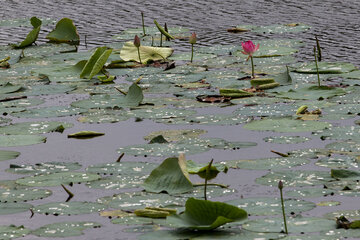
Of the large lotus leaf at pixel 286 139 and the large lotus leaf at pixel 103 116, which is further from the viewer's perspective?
the large lotus leaf at pixel 103 116

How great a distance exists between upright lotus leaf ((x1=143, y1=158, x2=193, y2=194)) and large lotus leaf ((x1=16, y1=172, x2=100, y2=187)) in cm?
30

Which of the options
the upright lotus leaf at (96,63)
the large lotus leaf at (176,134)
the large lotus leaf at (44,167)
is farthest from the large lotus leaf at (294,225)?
the upright lotus leaf at (96,63)

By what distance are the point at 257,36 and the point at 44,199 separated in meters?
4.21

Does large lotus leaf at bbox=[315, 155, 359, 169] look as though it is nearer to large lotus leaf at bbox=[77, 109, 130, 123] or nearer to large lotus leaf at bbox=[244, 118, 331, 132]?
large lotus leaf at bbox=[244, 118, 331, 132]

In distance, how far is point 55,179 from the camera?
3.67 metres

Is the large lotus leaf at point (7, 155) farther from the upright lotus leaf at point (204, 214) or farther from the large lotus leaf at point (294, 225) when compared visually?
the large lotus leaf at point (294, 225)

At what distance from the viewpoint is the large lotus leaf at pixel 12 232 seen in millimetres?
2993

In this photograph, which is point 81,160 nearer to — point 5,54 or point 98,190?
point 98,190

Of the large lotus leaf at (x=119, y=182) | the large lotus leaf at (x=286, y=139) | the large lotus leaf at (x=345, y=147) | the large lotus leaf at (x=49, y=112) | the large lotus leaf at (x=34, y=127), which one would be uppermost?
the large lotus leaf at (x=345, y=147)

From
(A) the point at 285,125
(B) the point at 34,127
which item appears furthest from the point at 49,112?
(A) the point at 285,125

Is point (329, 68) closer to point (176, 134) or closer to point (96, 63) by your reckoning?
point (96, 63)

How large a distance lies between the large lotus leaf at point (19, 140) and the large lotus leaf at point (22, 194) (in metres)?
0.76

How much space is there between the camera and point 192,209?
2996 mm

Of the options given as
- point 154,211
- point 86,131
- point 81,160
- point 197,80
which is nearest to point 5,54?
point 197,80
